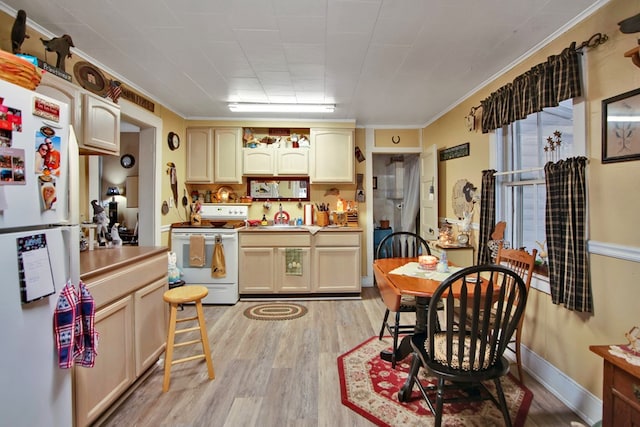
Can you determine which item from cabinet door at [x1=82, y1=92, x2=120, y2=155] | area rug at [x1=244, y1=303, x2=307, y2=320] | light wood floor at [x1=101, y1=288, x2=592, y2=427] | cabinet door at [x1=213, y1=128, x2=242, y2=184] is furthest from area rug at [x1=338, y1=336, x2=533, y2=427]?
cabinet door at [x1=213, y1=128, x2=242, y2=184]

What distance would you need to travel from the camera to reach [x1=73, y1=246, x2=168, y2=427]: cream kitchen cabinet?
5.42 feet

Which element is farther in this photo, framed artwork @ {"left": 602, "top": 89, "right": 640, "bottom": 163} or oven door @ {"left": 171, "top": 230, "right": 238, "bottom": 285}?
oven door @ {"left": 171, "top": 230, "right": 238, "bottom": 285}

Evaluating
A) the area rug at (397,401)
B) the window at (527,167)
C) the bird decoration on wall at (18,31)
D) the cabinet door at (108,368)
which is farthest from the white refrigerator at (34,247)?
the window at (527,167)

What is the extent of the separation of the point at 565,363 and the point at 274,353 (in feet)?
6.90

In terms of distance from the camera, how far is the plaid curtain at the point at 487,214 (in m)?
2.80

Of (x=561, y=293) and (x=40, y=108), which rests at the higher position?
(x=40, y=108)

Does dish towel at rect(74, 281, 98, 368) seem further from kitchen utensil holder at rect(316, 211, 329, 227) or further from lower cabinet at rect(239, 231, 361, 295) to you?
kitchen utensil holder at rect(316, 211, 329, 227)

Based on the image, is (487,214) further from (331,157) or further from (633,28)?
(331,157)

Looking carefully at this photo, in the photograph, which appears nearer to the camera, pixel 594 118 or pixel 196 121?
pixel 594 118

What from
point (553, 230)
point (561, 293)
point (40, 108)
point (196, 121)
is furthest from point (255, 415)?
point (196, 121)

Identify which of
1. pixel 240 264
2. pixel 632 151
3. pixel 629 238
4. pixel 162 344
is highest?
pixel 632 151

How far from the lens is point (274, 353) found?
2.63 m

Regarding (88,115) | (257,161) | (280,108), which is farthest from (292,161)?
(88,115)

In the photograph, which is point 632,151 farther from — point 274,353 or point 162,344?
point 162,344
